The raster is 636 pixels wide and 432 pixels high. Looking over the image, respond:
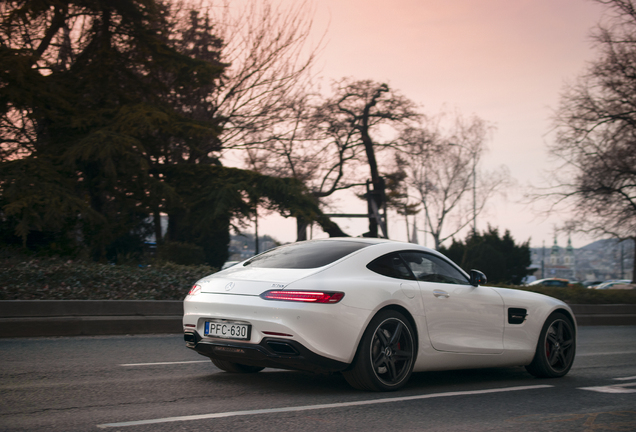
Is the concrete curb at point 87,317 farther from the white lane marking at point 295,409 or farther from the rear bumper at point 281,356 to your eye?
the white lane marking at point 295,409

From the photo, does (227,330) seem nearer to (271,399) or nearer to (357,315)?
(271,399)

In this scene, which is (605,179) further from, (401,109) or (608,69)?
(401,109)

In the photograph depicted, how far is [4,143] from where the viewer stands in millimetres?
19047

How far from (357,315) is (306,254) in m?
0.96

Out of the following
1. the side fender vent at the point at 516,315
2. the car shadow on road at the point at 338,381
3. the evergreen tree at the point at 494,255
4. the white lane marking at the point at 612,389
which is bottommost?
the white lane marking at the point at 612,389

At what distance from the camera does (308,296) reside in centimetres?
532

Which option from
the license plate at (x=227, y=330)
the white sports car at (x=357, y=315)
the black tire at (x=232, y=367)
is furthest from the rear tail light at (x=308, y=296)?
the black tire at (x=232, y=367)

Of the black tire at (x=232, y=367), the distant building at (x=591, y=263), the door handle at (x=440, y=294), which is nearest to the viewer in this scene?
the door handle at (x=440, y=294)

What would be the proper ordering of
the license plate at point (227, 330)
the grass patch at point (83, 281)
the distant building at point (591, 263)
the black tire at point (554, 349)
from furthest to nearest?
the distant building at point (591, 263)
the grass patch at point (83, 281)
the black tire at point (554, 349)
the license plate at point (227, 330)

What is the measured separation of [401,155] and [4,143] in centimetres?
2019

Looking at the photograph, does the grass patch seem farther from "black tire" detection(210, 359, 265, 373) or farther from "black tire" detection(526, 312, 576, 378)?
"black tire" detection(526, 312, 576, 378)

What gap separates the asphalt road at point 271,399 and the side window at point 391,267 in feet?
3.51

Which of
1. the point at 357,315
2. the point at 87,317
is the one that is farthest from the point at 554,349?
the point at 87,317

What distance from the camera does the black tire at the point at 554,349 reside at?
7223 mm
